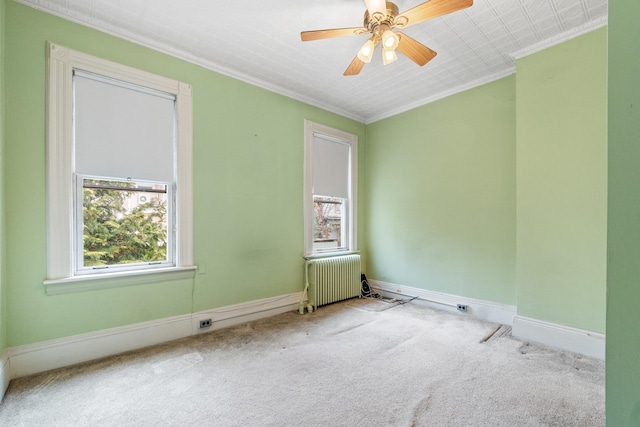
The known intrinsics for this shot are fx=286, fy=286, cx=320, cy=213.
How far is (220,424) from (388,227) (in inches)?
138

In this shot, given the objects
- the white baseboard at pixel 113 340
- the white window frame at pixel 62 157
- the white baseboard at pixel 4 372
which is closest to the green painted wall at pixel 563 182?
the white baseboard at pixel 113 340

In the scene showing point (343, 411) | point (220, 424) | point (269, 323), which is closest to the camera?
point (220, 424)

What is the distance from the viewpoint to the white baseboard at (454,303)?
132 inches

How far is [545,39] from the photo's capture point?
2.76m

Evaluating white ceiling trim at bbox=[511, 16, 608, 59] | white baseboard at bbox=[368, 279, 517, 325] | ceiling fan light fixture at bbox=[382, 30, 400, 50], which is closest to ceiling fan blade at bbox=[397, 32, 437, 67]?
ceiling fan light fixture at bbox=[382, 30, 400, 50]

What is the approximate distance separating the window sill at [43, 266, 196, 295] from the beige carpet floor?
63cm

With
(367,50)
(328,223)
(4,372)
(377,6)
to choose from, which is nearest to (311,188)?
(328,223)

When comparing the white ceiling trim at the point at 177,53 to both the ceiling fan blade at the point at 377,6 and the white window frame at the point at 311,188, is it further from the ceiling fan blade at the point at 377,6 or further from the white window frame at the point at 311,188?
the ceiling fan blade at the point at 377,6

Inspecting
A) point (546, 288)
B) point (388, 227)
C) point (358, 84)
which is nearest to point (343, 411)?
point (546, 288)

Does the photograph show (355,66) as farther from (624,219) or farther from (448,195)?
(624,219)

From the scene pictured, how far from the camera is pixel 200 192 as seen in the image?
3.12 metres

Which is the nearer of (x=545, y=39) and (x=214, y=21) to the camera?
(x=214, y=21)

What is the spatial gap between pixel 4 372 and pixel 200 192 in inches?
78.0

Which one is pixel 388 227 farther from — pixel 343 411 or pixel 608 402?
pixel 608 402
